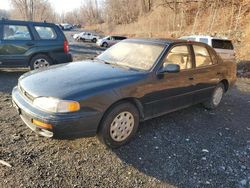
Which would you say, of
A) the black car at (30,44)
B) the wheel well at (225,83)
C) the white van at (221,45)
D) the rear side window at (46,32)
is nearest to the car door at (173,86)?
the wheel well at (225,83)

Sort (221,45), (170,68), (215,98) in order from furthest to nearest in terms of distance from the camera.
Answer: (221,45) < (215,98) < (170,68)

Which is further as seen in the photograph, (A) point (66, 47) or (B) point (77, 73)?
(A) point (66, 47)

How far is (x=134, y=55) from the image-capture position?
14.4ft

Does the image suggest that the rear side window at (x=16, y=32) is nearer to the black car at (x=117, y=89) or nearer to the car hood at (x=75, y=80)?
the black car at (x=117, y=89)

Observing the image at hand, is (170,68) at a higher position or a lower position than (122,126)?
higher

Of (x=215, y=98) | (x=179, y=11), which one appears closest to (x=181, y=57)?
(x=215, y=98)

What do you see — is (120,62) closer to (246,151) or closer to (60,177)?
(60,177)

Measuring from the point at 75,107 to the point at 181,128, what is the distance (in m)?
2.26

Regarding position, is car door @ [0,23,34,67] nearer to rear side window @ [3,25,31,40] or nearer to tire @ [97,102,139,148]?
rear side window @ [3,25,31,40]

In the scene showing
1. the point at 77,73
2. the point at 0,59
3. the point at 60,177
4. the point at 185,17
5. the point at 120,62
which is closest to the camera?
the point at 60,177

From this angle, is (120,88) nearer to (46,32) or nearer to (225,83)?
(225,83)

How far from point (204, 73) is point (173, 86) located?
1.10 meters

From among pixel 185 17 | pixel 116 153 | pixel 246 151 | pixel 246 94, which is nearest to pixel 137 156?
pixel 116 153

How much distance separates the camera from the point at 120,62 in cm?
436
